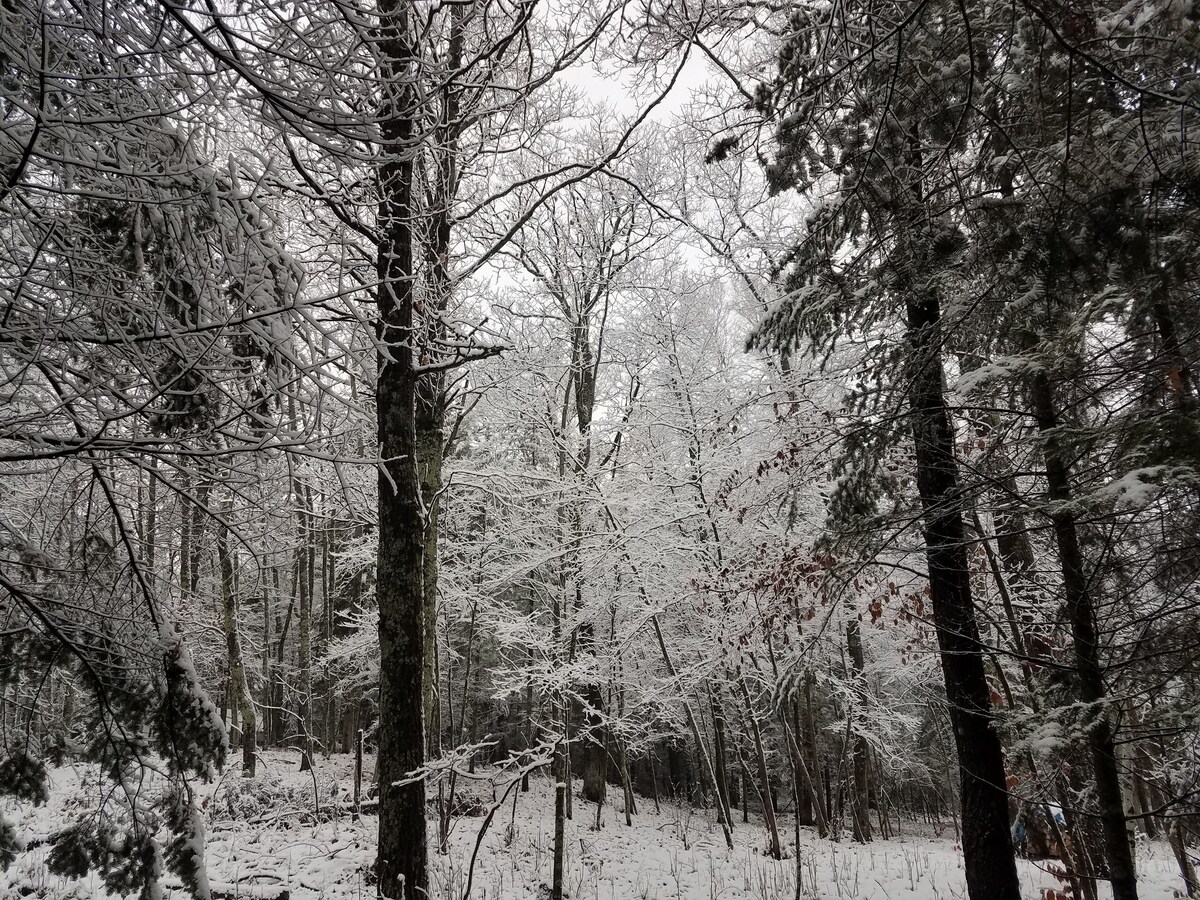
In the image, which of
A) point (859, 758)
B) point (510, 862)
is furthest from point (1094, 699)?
point (859, 758)

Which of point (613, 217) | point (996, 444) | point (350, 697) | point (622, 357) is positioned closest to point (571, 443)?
point (622, 357)

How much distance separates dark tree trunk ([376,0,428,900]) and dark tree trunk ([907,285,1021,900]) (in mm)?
3481

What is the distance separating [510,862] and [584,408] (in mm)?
7509

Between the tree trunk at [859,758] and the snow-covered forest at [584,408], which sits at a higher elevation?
the snow-covered forest at [584,408]

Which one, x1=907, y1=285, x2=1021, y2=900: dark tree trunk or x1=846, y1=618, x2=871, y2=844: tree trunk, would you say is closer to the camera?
x1=907, y1=285, x2=1021, y2=900: dark tree trunk

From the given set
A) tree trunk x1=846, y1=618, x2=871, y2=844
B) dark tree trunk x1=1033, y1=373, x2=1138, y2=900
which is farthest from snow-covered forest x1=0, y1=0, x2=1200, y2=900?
tree trunk x1=846, y1=618, x2=871, y2=844

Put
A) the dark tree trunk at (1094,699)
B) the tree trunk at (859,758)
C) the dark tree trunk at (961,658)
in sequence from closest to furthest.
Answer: the dark tree trunk at (1094,699)
the dark tree trunk at (961,658)
the tree trunk at (859,758)

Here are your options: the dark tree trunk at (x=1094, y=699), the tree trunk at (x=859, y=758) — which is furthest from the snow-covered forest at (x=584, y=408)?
the tree trunk at (x=859, y=758)

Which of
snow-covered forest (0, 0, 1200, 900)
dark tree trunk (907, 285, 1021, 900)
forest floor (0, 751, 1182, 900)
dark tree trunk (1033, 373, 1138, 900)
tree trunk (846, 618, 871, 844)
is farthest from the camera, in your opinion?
tree trunk (846, 618, 871, 844)

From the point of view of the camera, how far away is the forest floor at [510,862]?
19.9 ft

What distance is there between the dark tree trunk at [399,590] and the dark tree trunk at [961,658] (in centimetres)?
348

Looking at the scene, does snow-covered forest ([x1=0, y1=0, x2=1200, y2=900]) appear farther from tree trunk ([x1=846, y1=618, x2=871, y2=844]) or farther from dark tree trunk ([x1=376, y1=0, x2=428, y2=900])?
tree trunk ([x1=846, y1=618, x2=871, y2=844])

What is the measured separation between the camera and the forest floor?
19.9ft

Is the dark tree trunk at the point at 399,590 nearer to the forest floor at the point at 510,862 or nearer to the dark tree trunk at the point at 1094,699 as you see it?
the forest floor at the point at 510,862
